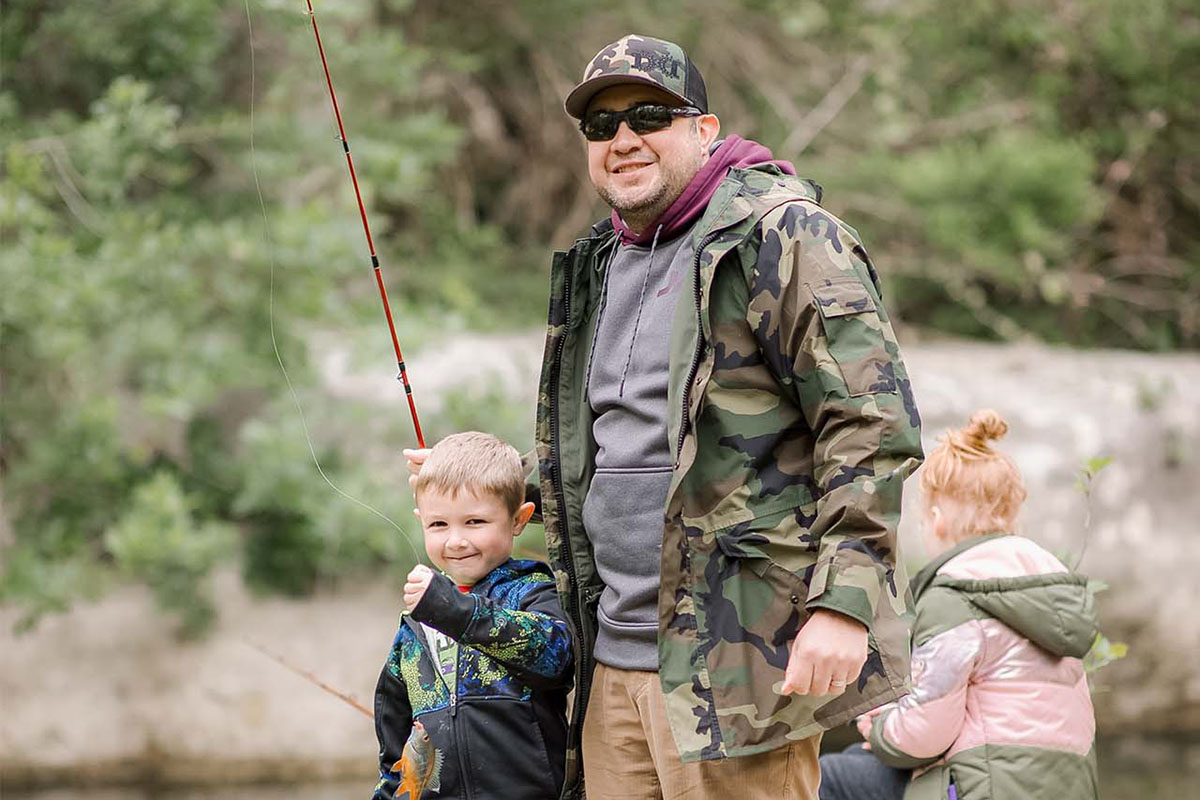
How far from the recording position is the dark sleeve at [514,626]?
212 cm

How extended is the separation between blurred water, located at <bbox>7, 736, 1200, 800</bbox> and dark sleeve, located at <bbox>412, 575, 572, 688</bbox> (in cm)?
314

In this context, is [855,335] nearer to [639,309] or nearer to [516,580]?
[639,309]

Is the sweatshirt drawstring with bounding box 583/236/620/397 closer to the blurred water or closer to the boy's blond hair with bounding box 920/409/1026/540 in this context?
the boy's blond hair with bounding box 920/409/1026/540

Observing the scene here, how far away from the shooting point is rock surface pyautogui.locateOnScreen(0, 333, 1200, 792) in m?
5.43

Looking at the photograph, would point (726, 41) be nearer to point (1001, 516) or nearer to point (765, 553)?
point (1001, 516)

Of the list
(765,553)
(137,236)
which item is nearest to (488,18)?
(137,236)

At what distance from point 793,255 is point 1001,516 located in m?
0.91

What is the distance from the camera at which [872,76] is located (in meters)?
8.04

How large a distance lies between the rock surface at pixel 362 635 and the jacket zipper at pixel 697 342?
3016mm

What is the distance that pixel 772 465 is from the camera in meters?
2.05

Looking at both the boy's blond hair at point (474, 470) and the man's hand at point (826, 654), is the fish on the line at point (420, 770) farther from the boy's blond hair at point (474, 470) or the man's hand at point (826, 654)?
the man's hand at point (826, 654)

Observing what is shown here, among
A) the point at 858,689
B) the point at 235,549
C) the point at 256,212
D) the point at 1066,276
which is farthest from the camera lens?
the point at 1066,276

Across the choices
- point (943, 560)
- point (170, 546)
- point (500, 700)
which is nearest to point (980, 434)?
point (943, 560)

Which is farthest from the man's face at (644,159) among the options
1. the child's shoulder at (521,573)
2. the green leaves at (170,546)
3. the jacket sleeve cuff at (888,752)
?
the green leaves at (170,546)
